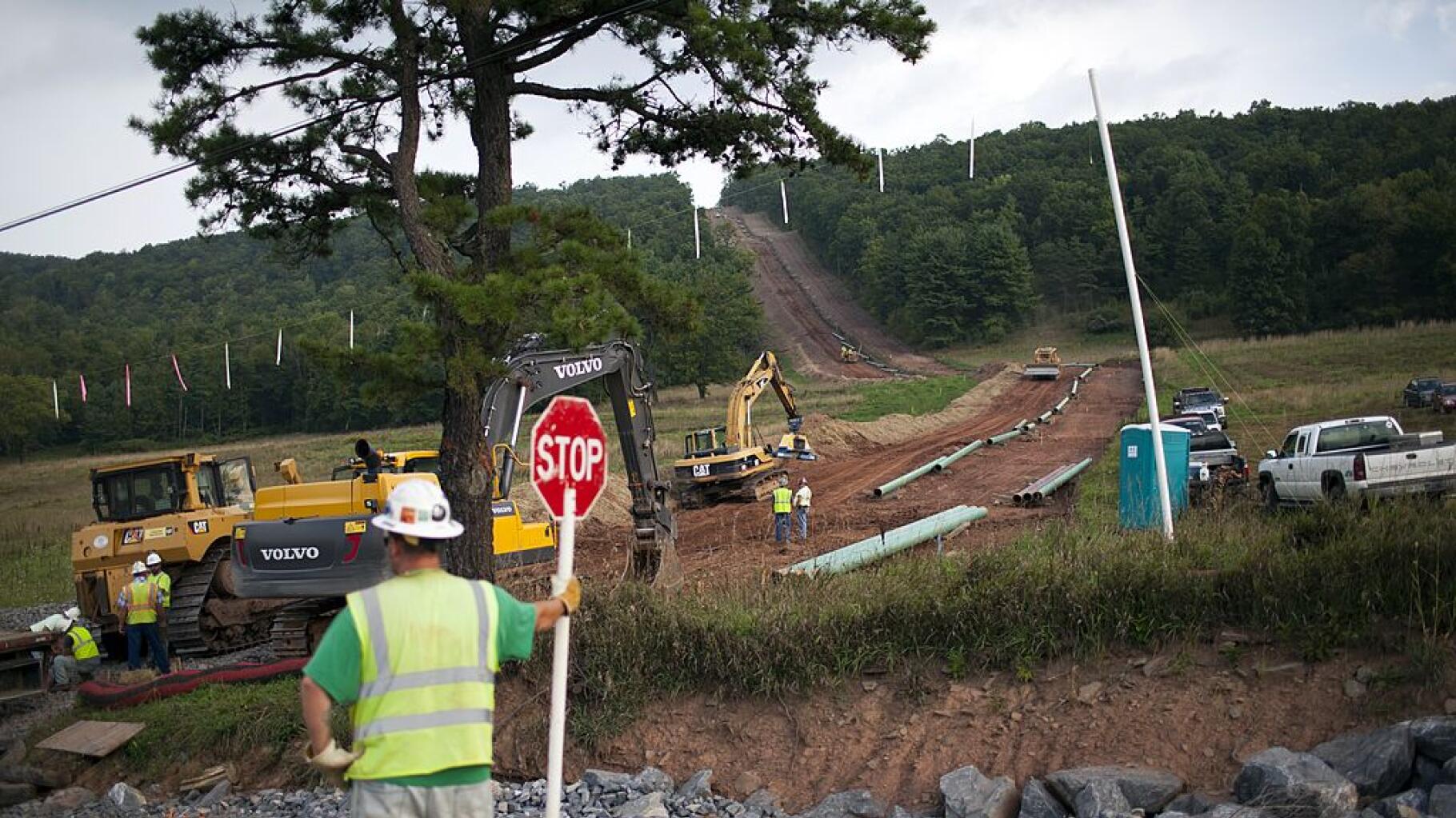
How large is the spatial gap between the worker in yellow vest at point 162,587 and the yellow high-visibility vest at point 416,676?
1379 centimetres

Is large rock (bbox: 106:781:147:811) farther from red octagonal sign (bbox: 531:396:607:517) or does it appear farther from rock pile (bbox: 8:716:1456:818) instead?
red octagonal sign (bbox: 531:396:607:517)

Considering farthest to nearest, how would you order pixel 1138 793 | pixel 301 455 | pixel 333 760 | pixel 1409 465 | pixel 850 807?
1. pixel 301 455
2. pixel 1409 465
3. pixel 850 807
4. pixel 1138 793
5. pixel 333 760

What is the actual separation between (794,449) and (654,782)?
22450 millimetres

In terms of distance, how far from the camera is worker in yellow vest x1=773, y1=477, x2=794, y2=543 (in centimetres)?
2155

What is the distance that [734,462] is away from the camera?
2797 centimetres

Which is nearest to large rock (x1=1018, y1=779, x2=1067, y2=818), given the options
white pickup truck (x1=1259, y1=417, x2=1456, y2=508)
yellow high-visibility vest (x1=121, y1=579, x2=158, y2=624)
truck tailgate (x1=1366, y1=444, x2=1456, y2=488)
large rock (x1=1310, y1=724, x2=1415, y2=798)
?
large rock (x1=1310, y1=724, x2=1415, y2=798)

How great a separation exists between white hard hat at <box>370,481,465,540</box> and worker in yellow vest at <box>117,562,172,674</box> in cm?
1386

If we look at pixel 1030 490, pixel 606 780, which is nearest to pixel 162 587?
pixel 606 780

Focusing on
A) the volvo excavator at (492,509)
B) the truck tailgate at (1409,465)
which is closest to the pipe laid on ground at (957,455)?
the truck tailgate at (1409,465)

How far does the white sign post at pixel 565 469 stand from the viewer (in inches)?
229

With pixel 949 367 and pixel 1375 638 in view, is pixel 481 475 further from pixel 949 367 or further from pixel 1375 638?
pixel 949 367

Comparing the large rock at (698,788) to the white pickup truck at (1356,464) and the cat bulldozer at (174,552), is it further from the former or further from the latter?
the cat bulldozer at (174,552)

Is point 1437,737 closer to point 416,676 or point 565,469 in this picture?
point 565,469

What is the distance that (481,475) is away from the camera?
13.5m
